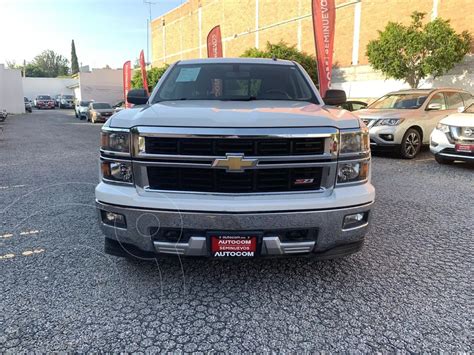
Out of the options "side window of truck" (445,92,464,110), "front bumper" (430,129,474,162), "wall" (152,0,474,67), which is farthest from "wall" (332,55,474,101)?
"front bumper" (430,129,474,162)

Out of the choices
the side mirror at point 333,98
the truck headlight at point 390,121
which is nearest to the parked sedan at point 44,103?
the truck headlight at point 390,121

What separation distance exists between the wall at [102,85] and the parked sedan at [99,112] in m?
20.4

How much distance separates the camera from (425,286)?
3.05 metres

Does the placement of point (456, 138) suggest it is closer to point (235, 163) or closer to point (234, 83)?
point (234, 83)

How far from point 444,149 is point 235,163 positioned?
714cm

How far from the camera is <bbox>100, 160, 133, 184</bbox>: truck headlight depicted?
9.07 ft

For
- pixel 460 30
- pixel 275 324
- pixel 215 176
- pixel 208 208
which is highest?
pixel 460 30

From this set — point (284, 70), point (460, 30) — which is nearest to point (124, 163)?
point (284, 70)

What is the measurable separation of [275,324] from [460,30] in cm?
1972

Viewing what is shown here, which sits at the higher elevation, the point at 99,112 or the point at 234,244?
the point at 99,112

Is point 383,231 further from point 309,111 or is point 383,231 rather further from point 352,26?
point 352,26

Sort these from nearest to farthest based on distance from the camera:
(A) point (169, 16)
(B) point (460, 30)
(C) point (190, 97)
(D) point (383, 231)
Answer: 1. (C) point (190, 97)
2. (D) point (383, 231)
3. (B) point (460, 30)
4. (A) point (169, 16)

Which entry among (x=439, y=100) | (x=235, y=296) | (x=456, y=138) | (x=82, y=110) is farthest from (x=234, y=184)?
(x=82, y=110)

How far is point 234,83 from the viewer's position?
13.5 ft
